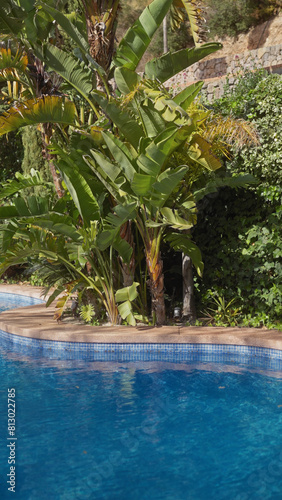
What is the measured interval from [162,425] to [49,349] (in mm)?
2832

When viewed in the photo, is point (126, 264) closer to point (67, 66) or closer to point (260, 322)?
point (260, 322)

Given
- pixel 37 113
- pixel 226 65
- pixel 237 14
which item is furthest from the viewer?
pixel 237 14

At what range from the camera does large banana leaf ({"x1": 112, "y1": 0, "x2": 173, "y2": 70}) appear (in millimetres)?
6742

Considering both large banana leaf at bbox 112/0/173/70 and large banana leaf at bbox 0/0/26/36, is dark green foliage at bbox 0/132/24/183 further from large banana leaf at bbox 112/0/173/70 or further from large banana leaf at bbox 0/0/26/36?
large banana leaf at bbox 112/0/173/70

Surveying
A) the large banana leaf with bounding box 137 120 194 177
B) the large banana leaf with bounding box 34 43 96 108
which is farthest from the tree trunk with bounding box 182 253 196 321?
the large banana leaf with bounding box 34 43 96 108

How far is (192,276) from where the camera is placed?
8.18m

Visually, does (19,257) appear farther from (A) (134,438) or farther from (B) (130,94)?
(A) (134,438)

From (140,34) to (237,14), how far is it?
30.1 metres

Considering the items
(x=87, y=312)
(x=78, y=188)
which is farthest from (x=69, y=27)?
(x=87, y=312)

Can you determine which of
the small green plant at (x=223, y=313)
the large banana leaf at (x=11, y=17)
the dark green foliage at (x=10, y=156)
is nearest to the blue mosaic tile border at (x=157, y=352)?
the small green plant at (x=223, y=313)

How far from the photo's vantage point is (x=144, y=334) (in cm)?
723

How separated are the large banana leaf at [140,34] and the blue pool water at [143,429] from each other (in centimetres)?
374

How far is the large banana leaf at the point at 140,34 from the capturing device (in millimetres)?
6742

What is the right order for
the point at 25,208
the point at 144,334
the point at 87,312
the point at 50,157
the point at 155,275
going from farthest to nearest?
the point at 50,157 → the point at 87,312 → the point at 155,275 → the point at 144,334 → the point at 25,208
